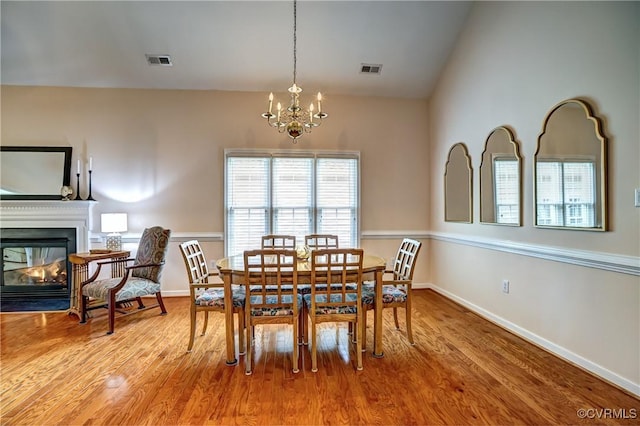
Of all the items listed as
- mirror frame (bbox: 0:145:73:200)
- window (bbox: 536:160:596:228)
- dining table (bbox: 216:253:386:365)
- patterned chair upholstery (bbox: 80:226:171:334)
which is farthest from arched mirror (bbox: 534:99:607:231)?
mirror frame (bbox: 0:145:73:200)

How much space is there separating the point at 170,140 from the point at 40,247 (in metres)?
2.22

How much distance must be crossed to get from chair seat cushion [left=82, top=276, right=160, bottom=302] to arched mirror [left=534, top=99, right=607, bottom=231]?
159 inches

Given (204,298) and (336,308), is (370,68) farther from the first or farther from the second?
(204,298)

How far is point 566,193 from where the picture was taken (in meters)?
2.58

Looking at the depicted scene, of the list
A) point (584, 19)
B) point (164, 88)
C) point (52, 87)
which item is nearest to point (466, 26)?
point (584, 19)

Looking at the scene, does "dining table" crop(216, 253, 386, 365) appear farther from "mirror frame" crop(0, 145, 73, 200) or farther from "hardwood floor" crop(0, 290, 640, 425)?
"mirror frame" crop(0, 145, 73, 200)

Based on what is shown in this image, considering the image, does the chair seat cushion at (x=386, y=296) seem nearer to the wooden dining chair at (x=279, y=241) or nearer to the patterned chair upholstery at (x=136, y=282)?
the wooden dining chair at (x=279, y=241)

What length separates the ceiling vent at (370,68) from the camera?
429 centimetres

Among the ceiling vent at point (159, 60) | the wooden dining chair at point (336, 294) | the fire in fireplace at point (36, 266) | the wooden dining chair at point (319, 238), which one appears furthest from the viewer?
the fire in fireplace at point (36, 266)

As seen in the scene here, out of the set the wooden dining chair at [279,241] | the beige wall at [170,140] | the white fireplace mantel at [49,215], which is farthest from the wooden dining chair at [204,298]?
the white fireplace mantel at [49,215]

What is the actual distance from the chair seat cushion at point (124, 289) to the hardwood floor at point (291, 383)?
0.36 m

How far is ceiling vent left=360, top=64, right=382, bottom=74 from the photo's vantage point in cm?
429

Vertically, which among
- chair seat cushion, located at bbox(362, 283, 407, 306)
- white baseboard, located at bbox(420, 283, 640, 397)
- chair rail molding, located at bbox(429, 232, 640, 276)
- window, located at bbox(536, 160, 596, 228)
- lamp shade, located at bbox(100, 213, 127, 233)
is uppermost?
window, located at bbox(536, 160, 596, 228)

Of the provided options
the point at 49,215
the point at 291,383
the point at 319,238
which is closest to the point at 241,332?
the point at 291,383
